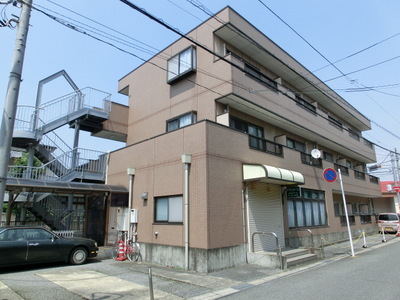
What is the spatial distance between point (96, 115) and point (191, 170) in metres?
7.61

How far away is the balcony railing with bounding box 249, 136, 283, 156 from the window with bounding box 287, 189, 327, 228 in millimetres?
2561

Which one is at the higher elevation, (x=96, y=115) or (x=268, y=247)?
(x=96, y=115)

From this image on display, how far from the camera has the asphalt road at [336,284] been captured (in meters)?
6.19

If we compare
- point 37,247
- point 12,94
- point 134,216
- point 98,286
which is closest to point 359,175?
point 134,216

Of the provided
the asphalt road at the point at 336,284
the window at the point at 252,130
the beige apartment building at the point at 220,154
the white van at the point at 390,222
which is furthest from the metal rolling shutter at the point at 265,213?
the white van at the point at 390,222

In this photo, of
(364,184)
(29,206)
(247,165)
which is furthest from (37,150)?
(364,184)

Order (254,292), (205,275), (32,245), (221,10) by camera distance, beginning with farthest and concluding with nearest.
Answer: (221,10) → (32,245) → (205,275) → (254,292)

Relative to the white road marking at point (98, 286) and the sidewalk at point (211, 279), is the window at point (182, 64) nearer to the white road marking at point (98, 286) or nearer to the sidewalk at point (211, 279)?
the sidewalk at point (211, 279)

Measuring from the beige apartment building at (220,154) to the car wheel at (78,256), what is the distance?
232 cm

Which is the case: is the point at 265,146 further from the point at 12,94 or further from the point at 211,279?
the point at 12,94

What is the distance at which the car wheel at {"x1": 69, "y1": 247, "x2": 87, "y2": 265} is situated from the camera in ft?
33.5

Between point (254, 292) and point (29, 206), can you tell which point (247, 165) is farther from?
point (29, 206)

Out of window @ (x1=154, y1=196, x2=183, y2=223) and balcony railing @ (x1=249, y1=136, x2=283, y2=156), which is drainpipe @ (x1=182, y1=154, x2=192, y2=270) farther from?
balcony railing @ (x1=249, y1=136, x2=283, y2=156)

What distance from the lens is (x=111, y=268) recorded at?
9766mm
